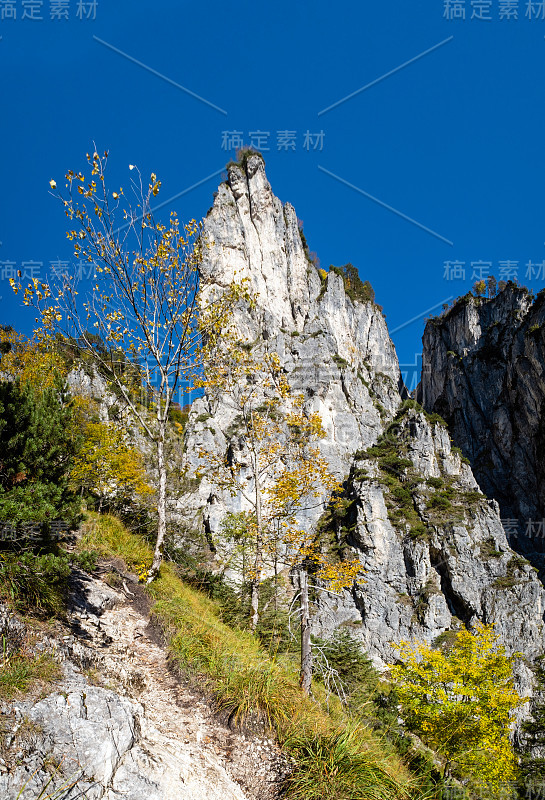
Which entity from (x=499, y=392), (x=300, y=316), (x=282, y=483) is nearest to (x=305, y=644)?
(x=282, y=483)

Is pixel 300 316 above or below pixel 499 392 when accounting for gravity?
above

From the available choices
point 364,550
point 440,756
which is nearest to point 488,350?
point 364,550

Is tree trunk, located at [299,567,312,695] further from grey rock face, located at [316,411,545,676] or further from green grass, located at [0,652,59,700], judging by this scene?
grey rock face, located at [316,411,545,676]

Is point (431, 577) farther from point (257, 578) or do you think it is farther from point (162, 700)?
point (162, 700)

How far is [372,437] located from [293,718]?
6191 centimetres

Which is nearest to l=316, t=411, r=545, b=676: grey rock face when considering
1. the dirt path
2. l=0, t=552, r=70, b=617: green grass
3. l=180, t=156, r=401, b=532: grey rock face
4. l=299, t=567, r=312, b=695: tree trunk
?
l=180, t=156, r=401, b=532: grey rock face

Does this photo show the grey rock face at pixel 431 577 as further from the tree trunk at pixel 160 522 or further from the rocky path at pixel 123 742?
the rocky path at pixel 123 742

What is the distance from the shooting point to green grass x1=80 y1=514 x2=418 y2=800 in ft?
11.3

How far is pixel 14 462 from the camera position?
475 centimetres

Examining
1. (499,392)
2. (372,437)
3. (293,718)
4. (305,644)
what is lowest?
(293,718)

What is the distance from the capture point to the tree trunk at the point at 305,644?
20.5 ft

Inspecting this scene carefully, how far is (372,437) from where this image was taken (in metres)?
64.2

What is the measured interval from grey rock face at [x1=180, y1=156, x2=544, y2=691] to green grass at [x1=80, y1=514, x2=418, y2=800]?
31.7ft

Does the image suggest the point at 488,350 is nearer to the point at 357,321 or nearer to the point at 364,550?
the point at 357,321
